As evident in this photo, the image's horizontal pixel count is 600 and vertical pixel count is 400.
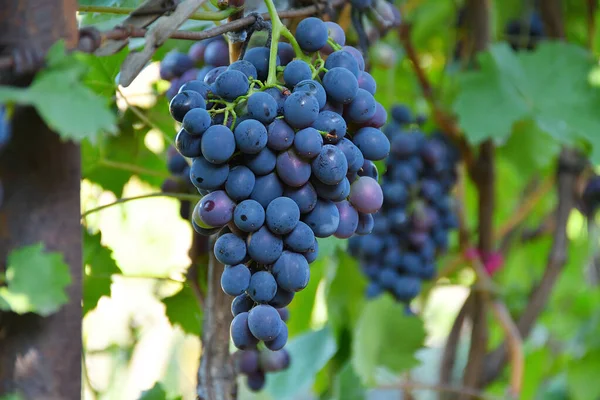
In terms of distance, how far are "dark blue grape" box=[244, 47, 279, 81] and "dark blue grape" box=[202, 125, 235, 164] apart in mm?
79

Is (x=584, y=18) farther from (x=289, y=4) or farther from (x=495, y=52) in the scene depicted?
(x=289, y=4)

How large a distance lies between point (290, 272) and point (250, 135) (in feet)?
0.33

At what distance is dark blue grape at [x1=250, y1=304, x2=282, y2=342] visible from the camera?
0.49m

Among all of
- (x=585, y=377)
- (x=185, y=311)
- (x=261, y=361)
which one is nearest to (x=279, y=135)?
(x=185, y=311)

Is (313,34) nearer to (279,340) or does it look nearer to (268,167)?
(268,167)

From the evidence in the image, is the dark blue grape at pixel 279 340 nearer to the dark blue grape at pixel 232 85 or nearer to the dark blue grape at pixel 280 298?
the dark blue grape at pixel 280 298

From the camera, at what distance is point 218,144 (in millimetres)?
478

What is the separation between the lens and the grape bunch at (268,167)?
0.49 m

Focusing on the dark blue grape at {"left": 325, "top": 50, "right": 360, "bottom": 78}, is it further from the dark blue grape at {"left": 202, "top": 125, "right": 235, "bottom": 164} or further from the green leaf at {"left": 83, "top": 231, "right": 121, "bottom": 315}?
the green leaf at {"left": 83, "top": 231, "right": 121, "bottom": 315}

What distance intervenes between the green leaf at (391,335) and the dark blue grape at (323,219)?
68 centimetres

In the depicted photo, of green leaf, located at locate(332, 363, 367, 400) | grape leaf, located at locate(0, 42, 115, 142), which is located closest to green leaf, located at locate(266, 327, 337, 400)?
green leaf, located at locate(332, 363, 367, 400)

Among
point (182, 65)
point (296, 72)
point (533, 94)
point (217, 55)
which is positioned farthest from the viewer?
point (533, 94)

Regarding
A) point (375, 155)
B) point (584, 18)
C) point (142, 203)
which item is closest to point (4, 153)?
point (375, 155)

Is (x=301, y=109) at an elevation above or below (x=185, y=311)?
above
